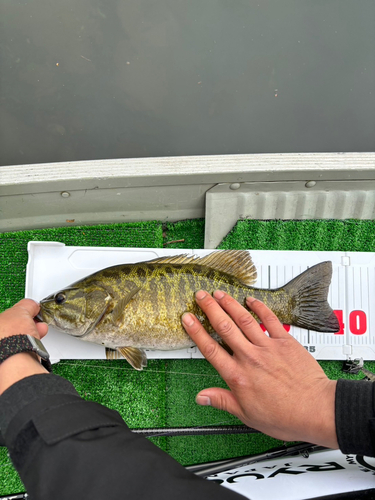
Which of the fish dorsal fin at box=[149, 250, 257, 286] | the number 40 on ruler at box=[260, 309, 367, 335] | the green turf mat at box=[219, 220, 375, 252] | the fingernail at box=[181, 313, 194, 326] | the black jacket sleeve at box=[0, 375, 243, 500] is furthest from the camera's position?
the green turf mat at box=[219, 220, 375, 252]

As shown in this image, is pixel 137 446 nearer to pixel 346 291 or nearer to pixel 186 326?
pixel 186 326

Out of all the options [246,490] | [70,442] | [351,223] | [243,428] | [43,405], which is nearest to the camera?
[70,442]

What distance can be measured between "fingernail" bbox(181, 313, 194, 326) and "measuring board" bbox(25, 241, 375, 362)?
0.49 m

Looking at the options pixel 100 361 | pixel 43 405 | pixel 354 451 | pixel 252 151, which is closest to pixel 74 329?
pixel 100 361

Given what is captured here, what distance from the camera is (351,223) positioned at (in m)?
2.77

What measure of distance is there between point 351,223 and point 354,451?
5.66 feet

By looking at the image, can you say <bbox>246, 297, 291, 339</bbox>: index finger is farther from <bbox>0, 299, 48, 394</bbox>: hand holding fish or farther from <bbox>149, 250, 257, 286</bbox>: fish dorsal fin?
<bbox>0, 299, 48, 394</bbox>: hand holding fish

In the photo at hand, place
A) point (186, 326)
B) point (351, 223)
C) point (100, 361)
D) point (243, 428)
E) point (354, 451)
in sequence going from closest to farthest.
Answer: point (354, 451) → point (186, 326) → point (243, 428) → point (100, 361) → point (351, 223)

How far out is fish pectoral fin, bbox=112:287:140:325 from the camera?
2.14m

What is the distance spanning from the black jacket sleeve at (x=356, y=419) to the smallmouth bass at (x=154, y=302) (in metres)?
0.79

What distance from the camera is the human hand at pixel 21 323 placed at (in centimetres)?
167

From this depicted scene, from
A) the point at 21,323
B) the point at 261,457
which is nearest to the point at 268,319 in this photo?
the point at 261,457

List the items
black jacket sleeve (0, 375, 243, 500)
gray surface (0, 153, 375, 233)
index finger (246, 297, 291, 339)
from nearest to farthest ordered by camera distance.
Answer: black jacket sleeve (0, 375, 243, 500)
index finger (246, 297, 291, 339)
gray surface (0, 153, 375, 233)

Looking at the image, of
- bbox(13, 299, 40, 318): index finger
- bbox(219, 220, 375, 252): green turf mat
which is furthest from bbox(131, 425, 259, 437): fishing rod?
bbox(219, 220, 375, 252): green turf mat
